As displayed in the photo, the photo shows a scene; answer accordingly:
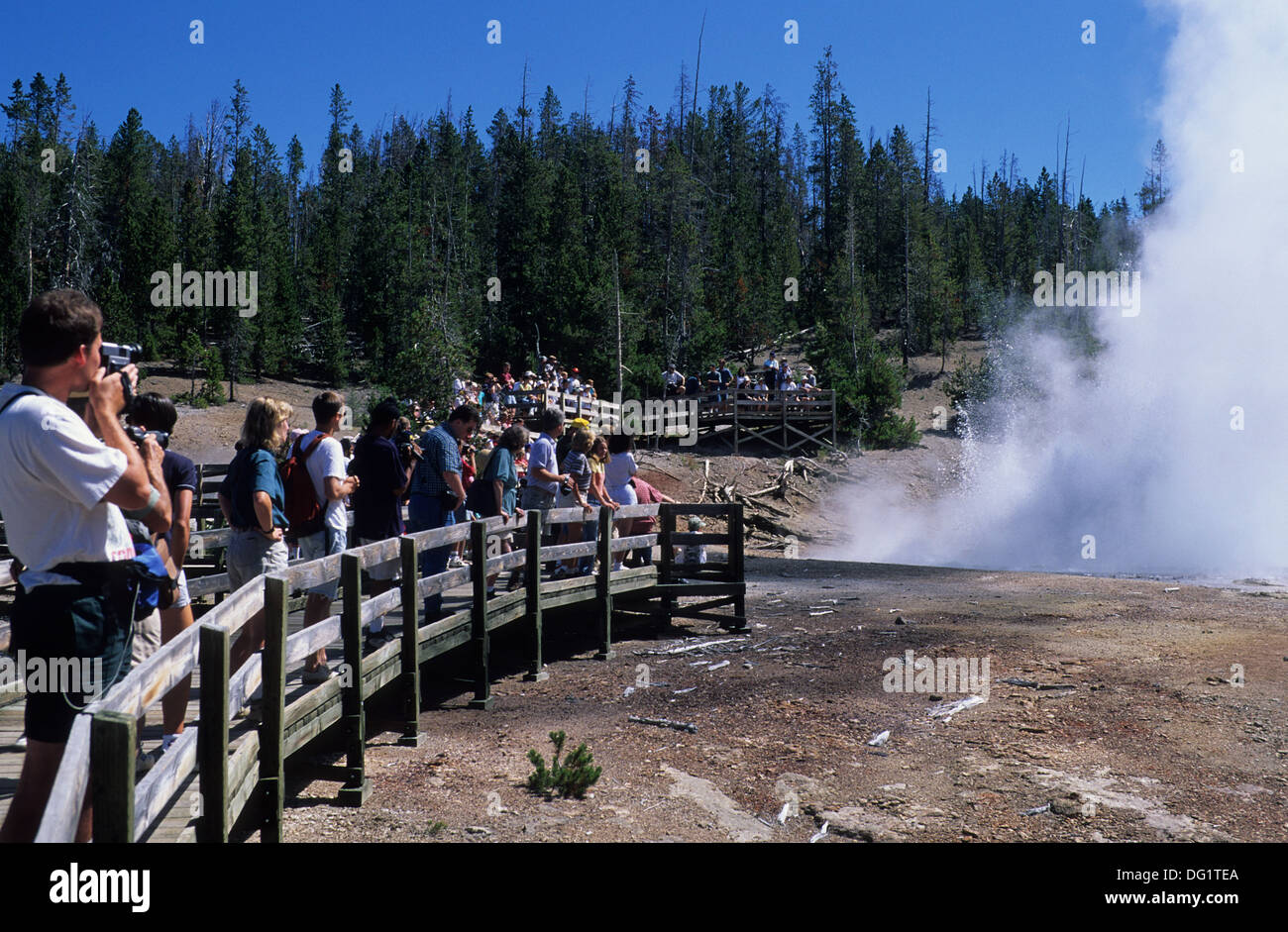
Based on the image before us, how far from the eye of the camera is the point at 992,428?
4150 centimetres

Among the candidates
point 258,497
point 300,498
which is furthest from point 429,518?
point 258,497

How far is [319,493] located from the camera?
289 inches

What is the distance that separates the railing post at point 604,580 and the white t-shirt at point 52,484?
764 cm

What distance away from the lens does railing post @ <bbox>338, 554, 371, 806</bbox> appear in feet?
20.7

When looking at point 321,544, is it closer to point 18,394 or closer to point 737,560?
point 18,394

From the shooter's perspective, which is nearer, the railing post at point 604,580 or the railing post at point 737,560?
the railing post at point 604,580

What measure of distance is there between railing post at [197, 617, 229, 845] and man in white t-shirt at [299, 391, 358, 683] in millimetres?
2973

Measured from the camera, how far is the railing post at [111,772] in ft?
9.14

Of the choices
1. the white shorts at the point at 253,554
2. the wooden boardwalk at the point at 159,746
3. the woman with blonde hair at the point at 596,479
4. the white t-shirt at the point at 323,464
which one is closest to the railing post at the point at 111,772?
the wooden boardwalk at the point at 159,746

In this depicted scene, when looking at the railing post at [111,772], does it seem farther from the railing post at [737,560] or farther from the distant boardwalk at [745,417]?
the distant boardwalk at [745,417]

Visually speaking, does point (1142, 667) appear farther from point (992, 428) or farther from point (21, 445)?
point (992, 428)

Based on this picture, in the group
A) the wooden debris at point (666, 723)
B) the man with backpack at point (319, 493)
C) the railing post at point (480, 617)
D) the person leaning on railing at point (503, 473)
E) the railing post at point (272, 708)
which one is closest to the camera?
the railing post at point (272, 708)
